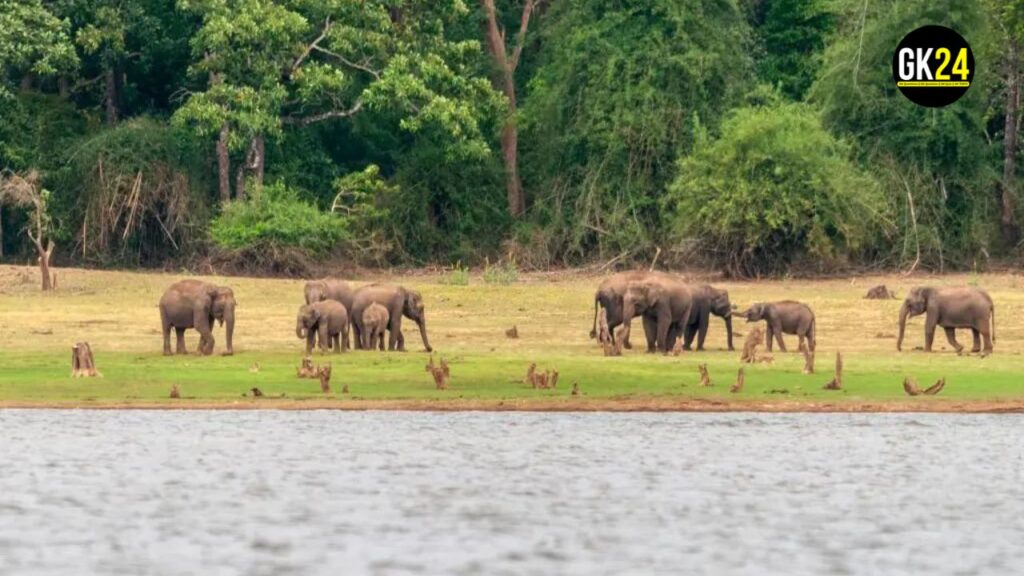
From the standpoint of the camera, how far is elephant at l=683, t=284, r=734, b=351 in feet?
134

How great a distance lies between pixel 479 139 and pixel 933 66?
12169mm

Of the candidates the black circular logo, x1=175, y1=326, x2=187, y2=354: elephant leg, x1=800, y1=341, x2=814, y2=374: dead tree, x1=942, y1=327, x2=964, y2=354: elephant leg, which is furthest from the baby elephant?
the black circular logo

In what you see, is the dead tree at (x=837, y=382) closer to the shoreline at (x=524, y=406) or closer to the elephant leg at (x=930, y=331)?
the shoreline at (x=524, y=406)

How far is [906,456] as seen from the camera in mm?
29594

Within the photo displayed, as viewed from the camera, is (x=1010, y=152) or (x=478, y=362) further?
(x=1010, y=152)

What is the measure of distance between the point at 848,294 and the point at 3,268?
1827cm

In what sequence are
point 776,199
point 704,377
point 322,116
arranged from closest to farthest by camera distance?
point 704,377 < point 776,199 < point 322,116

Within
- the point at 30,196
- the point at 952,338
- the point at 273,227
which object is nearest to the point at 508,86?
the point at 273,227

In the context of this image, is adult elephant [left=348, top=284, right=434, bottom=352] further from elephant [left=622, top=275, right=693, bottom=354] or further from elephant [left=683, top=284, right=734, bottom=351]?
elephant [left=683, top=284, right=734, bottom=351]

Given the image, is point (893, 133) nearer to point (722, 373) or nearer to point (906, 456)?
point (722, 373)

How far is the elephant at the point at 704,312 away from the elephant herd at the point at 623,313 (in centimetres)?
2

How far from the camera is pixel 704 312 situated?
41.1 meters

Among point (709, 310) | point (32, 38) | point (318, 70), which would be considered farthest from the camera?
point (318, 70)

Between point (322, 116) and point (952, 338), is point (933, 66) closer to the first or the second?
point (322, 116)
